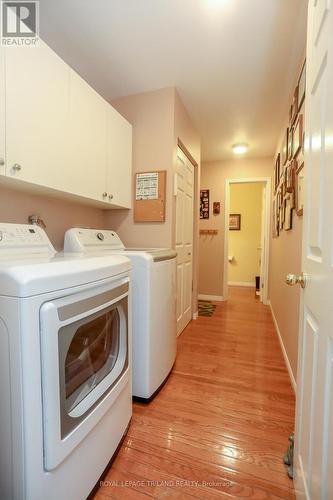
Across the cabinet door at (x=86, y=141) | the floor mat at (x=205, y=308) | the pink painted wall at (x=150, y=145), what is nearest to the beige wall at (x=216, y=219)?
the floor mat at (x=205, y=308)

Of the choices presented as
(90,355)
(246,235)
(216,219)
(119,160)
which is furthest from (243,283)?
(90,355)

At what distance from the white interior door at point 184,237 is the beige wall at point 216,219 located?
4.33ft

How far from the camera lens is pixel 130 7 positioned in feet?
4.76

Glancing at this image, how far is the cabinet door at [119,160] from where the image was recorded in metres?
1.95

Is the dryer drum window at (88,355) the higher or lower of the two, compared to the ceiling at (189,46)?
lower

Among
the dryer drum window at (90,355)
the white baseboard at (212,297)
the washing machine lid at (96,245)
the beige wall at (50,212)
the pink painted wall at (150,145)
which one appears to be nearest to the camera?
the dryer drum window at (90,355)

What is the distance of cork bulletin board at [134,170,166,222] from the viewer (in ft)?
7.37

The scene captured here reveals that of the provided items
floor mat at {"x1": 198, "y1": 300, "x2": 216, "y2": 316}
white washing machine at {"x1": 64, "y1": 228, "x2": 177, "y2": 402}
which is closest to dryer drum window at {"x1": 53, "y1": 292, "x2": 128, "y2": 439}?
white washing machine at {"x1": 64, "y1": 228, "x2": 177, "y2": 402}

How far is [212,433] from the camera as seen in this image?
1345 mm

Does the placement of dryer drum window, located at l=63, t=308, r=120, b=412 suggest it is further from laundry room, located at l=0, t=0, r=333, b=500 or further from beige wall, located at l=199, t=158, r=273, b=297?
beige wall, located at l=199, t=158, r=273, b=297

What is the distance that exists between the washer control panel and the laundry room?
0.01m

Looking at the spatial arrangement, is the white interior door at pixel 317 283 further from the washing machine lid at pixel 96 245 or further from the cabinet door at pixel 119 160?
the cabinet door at pixel 119 160

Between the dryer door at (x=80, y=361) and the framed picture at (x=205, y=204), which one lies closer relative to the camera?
the dryer door at (x=80, y=361)

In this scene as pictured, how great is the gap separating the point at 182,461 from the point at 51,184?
61.5 inches
